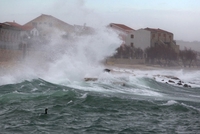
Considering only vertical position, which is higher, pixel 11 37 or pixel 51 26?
pixel 51 26

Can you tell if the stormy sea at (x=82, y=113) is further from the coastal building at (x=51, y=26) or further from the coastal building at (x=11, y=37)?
the coastal building at (x=51, y=26)

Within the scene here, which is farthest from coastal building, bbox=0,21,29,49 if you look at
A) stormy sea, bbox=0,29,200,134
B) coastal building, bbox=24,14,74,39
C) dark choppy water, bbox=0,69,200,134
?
dark choppy water, bbox=0,69,200,134

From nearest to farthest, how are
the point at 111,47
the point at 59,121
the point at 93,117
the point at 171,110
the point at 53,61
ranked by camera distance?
1. the point at 59,121
2. the point at 93,117
3. the point at 171,110
4. the point at 53,61
5. the point at 111,47

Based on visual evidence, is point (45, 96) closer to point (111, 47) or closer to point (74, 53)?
point (74, 53)

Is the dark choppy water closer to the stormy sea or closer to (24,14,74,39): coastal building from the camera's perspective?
the stormy sea

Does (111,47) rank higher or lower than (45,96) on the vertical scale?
higher

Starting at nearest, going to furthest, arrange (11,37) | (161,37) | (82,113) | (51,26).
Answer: (82,113) → (11,37) → (51,26) → (161,37)

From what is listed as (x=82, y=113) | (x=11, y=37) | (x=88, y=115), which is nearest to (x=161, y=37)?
(x=11, y=37)

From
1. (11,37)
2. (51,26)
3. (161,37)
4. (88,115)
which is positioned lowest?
(88,115)

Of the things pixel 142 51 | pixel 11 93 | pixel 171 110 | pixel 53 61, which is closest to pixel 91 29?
pixel 53 61

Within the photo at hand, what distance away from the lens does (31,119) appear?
10609 mm

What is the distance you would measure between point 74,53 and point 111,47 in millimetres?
3285

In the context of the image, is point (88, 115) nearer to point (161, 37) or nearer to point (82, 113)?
point (82, 113)

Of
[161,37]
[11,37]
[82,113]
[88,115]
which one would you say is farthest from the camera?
[161,37]
